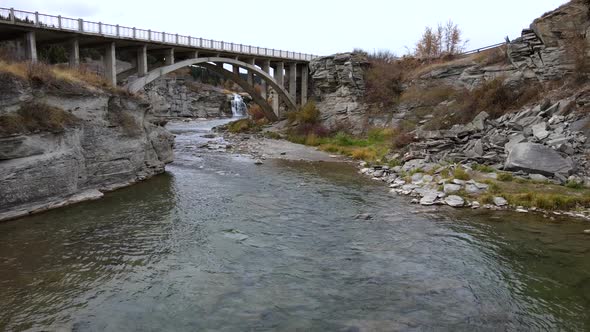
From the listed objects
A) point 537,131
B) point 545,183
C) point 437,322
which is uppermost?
point 537,131

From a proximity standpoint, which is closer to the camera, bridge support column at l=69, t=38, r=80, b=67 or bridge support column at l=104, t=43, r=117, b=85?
bridge support column at l=69, t=38, r=80, b=67

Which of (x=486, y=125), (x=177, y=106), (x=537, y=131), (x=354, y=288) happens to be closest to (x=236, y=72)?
(x=486, y=125)

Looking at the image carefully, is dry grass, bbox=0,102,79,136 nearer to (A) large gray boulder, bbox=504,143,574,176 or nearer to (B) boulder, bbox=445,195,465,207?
(B) boulder, bbox=445,195,465,207

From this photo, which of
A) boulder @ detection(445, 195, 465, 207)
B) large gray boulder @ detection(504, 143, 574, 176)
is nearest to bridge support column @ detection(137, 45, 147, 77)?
boulder @ detection(445, 195, 465, 207)

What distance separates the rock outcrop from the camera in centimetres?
7894

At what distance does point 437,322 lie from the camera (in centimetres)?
707

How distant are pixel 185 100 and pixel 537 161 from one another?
74.9 m

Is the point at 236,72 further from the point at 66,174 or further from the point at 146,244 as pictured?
the point at 146,244

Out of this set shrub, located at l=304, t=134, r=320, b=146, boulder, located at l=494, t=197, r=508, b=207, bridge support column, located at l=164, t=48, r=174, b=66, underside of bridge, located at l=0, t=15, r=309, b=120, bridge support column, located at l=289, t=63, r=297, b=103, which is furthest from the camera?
bridge support column, located at l=289, t=63, r=297, b=103

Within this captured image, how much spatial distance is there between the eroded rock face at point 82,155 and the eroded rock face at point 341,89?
20.1 meters

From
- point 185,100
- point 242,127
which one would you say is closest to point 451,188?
point 242,127

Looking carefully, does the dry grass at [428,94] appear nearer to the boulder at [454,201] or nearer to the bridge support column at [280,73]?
the bridge support column at [280,73]

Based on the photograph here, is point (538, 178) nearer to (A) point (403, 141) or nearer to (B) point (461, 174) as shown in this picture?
(B) point (461, 174)

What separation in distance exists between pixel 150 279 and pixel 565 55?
25.2 meters
